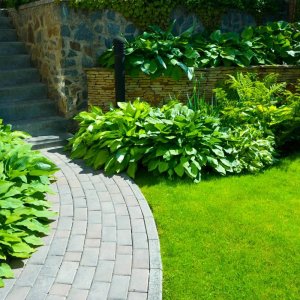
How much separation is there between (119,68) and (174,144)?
1.74 metres

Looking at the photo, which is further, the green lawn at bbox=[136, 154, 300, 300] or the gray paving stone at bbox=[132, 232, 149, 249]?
the gray paving stone at bbox=[132, 232, 149, 249]

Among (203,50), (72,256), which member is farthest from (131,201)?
(203,50)

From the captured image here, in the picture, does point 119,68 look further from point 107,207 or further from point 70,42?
point 107,207

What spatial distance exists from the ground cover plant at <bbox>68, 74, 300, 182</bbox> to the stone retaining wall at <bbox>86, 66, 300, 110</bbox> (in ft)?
2.81

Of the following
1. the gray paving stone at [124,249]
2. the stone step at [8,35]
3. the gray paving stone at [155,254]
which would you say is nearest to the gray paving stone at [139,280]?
the gray paving stone at [155,254]

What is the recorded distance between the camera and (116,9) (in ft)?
22.0

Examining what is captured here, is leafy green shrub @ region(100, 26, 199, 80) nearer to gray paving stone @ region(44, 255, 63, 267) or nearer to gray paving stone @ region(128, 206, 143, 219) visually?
gray paving stone @ region(128, 206, 143, 219)

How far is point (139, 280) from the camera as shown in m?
2.93

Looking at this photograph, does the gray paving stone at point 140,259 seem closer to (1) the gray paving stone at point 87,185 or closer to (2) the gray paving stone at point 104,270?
(2) the gray paving stone at point 104,270

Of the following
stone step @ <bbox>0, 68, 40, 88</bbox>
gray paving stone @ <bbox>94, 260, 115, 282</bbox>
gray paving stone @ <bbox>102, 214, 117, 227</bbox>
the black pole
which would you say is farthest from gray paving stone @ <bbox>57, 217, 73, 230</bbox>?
stone step @ <bbox>0, 68, 40, 88</bbox>

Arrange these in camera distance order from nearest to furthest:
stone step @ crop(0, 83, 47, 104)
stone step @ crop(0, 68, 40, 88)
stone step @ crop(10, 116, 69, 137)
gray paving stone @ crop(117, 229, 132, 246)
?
gray paving stone @ crop(117, 229, 132, 246), stone step @ crop(10, 116, 69, 137), stone step @ crop(0, 83, 47, 104), stone step @ crop(0, 68, 40, 88)

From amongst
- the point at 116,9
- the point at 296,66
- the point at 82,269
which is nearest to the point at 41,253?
the point at 82,269

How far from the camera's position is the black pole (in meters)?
5.92

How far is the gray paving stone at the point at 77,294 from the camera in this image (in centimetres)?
274
